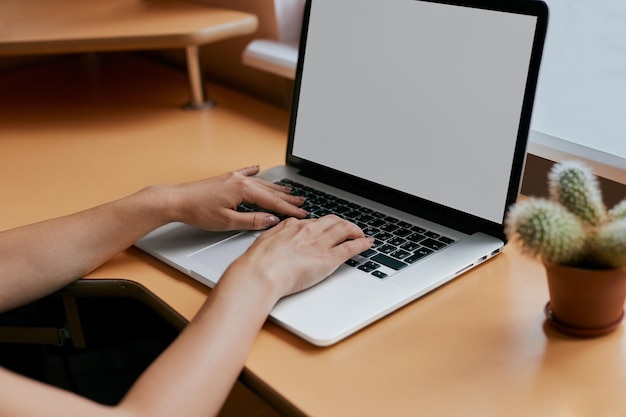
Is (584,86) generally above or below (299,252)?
above

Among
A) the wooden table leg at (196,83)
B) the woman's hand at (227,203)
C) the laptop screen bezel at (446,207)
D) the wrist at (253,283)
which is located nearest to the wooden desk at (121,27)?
the wooden table leg at (196,83)

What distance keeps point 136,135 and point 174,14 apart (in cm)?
29

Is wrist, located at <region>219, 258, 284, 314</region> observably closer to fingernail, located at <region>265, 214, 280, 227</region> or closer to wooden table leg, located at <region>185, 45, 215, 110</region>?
fingernail, located at <region>265, 214, 280, 227</region>

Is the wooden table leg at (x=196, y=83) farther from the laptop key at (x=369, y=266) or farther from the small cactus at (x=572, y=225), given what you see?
the small cactus at (x=572, y=225)

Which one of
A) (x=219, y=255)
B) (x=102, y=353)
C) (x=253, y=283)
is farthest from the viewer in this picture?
(x=102, y=353)

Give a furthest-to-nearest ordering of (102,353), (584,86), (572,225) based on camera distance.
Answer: (102,353) < (584,86) < (572,225)

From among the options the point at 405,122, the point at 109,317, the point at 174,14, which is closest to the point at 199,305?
the point at 405,122

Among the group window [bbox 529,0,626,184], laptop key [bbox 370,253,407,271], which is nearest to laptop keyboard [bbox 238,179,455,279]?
laptop key [bbox 370,253,407,271]

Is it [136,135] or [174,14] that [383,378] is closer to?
[136,135]

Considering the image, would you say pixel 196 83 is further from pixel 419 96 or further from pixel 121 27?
pixel 419 96

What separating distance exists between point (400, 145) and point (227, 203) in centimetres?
23

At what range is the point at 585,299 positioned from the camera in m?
0.71

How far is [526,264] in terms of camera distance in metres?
0.88

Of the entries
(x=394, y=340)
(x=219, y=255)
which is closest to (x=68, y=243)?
(x=219, y=255)
